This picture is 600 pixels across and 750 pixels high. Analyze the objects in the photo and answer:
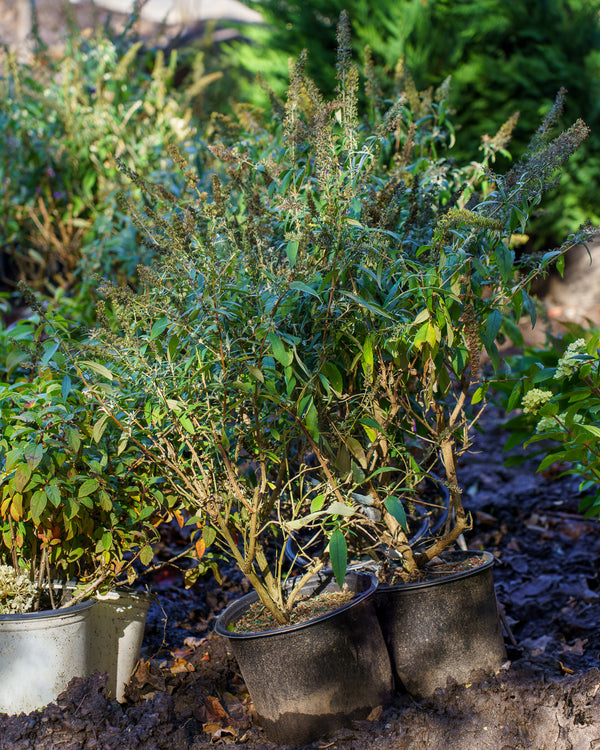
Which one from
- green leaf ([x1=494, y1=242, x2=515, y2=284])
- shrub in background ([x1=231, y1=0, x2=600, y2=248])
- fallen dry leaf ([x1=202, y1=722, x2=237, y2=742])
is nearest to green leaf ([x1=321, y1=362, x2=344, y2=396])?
green leaf ([x1=494, y1=242, x2=515, y2=284])

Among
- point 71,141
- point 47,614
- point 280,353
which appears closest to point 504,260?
point 280,353

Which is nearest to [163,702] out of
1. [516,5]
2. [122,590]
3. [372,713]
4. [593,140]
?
[122,590]

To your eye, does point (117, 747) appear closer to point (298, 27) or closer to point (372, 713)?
point (372, 713)

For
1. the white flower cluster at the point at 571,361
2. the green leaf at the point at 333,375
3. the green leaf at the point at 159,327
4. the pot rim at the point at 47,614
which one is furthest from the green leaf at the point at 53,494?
the white flower cluster at the point at 571,361

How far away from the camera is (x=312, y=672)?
71.7 inches

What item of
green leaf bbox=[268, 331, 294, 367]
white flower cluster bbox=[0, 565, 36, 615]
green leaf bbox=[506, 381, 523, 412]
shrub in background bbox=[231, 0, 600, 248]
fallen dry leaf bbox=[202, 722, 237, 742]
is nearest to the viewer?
green leaf bbox=[268, 331, 294, 367]

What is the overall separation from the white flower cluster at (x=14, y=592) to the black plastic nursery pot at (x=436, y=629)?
1.07 meters

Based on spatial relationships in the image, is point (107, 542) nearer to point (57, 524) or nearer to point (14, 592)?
point (57, 524)

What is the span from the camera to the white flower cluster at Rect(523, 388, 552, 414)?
1.97 m

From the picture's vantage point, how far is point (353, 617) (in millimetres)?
1866

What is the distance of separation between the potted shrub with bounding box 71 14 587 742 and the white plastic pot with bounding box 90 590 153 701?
0.34 meters

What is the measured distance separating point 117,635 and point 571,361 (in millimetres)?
1638

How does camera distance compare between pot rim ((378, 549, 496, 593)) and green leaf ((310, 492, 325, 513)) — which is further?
pot rim ((378, 549, 496, 593))

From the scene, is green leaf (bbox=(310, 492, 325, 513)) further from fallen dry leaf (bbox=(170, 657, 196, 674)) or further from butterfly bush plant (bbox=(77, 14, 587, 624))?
fallen dry leaf (bbox=(170, 657, 196, 674))
